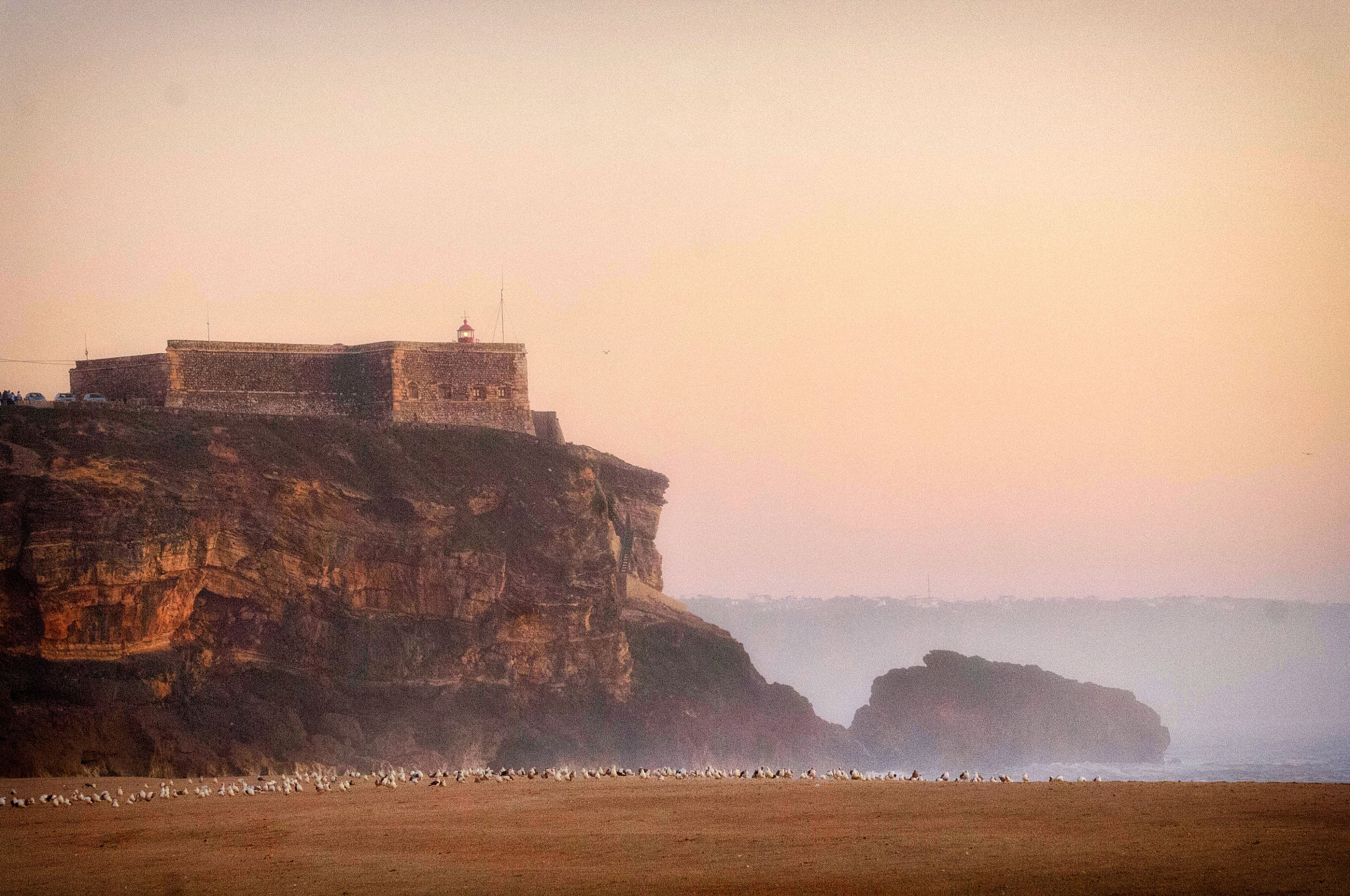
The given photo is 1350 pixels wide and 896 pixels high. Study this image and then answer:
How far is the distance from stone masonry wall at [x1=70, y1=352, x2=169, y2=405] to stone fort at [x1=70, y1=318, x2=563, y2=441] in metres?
0.02

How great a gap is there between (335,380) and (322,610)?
465 inches

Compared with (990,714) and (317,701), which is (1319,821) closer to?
(317,701)

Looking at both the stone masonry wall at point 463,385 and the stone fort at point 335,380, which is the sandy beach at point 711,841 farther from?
the stone masonry wall at point 463,385

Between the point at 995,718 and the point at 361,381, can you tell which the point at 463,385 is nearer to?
the point at 361,381

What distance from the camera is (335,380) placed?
168 feet

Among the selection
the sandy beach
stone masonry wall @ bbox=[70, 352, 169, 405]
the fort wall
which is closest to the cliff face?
the fort wall

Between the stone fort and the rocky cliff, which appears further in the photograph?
the stone fort

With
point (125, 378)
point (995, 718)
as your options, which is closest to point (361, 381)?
point (125, 378)

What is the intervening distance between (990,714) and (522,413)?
29491mm

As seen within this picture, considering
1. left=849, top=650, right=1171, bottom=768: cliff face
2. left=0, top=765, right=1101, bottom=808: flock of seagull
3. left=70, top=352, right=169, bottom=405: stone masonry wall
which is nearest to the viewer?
left=0, top=765, right=1101, bottom=808: flock of seagull

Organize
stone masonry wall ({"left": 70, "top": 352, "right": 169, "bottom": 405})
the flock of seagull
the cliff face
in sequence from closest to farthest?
1. the flock of seagull
2. stone masonry wall ({"left": 70, "top": 352, "right": 169, "bottom": 405})
3. the cliff face

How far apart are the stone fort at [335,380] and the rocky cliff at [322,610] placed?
2.35 meters

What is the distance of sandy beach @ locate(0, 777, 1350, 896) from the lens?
713 inches

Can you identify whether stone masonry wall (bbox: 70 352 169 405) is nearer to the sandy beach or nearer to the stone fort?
the stone fort
